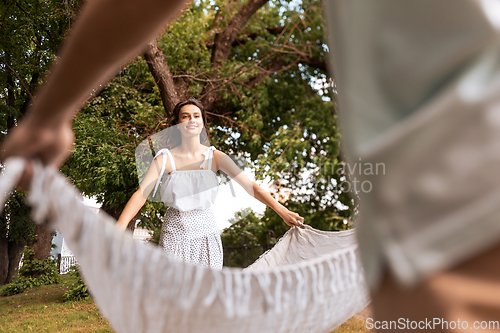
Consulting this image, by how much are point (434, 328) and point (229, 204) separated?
3760 millimetres

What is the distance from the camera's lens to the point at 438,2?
0.38 m

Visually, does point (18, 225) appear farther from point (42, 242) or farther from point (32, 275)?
point (32, 275)

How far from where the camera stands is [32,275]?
6.72 m

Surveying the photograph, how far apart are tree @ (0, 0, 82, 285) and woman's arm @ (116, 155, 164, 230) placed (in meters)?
3.73

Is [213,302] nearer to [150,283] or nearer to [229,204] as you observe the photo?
[150,283]

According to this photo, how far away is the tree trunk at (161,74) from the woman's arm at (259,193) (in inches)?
109

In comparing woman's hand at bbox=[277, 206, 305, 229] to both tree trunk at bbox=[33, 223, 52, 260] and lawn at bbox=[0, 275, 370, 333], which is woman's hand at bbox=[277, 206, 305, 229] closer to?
lawn at bbox=[0, 275, 370, 333]

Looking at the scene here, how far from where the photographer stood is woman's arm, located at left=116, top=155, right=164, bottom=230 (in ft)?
5.98

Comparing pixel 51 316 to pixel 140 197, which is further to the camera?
pixel 51 316

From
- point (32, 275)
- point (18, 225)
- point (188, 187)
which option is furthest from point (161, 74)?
point (18, 225)

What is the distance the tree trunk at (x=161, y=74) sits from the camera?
15.6 ft

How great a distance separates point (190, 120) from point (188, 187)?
1.65 ft

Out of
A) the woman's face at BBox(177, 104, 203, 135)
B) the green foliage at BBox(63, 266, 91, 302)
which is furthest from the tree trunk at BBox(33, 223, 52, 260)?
the woman's face at BBox(177, 104, 203, 135)

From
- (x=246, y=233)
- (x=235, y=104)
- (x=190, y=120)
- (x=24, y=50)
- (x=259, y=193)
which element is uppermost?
(x=24, y=50)
